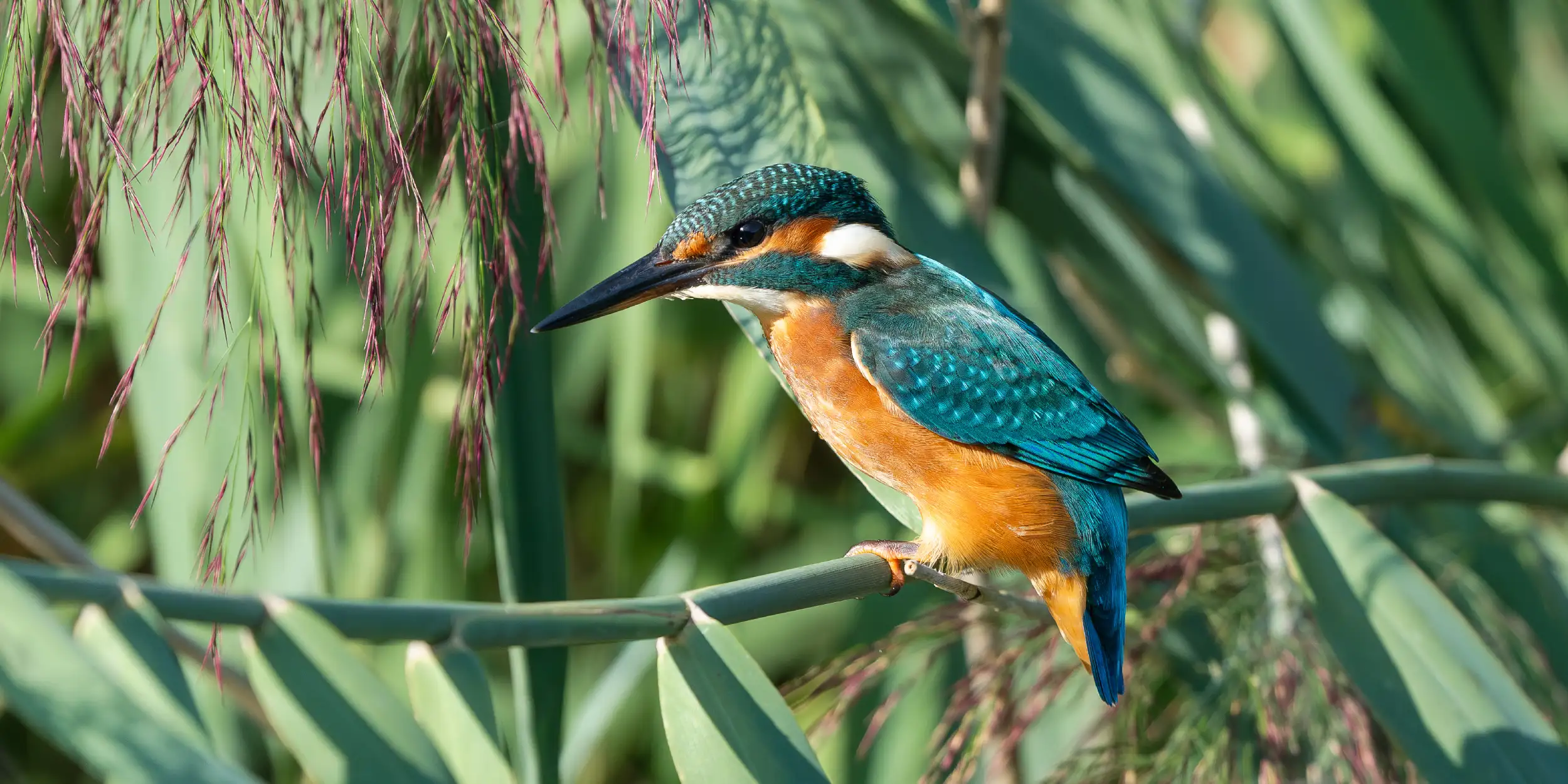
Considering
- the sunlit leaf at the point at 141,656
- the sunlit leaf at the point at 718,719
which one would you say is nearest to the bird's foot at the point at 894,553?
the sunlit leaf at the point at 718,719

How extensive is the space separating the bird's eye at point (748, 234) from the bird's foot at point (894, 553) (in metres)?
0.27

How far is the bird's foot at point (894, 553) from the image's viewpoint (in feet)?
3.40

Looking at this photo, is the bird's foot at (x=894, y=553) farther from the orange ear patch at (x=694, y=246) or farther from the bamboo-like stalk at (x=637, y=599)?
the orange ear patch at (x=694, y=246)

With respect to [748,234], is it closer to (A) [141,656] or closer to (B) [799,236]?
(B) [799,236]

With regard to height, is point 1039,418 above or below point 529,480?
below

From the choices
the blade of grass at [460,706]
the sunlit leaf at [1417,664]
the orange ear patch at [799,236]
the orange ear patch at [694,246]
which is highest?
the orange ear patch at [694,246]

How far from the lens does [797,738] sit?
0.84 meters

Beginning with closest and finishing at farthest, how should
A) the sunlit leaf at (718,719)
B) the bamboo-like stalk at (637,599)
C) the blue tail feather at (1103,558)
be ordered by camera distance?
the bamboo-like stalk at (637,599), the sunlit leaf at (718,719), the blue tail feather at (1103,558)

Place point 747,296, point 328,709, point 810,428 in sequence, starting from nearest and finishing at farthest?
point 328,709, point 747,296, point 810,428

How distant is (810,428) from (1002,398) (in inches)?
51.2

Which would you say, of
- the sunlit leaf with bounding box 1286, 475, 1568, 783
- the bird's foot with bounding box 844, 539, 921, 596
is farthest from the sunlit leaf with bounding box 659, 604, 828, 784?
the sunlit leaf with bounding box 1286, 475, 1568, 783

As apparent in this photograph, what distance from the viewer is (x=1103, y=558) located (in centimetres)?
114

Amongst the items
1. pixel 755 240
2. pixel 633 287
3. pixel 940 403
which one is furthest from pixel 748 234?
pixel 940 403

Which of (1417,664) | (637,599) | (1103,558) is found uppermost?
(637,599)
